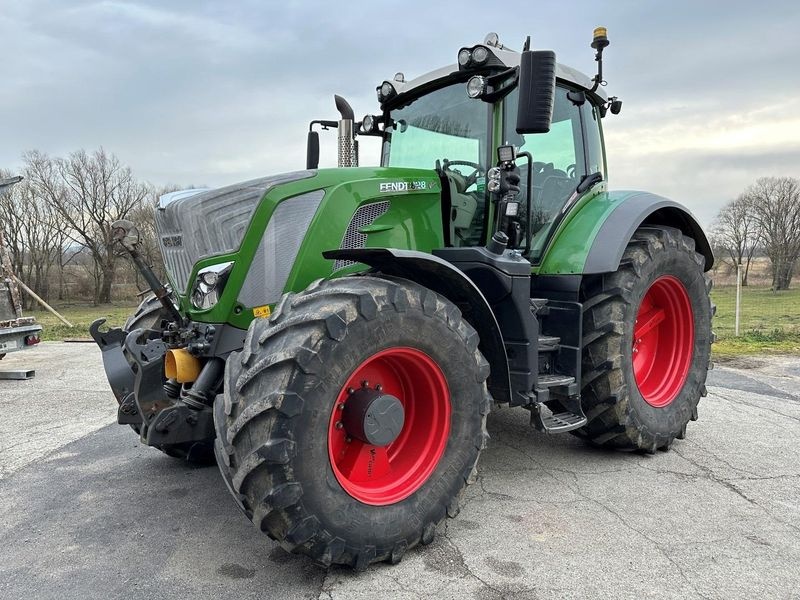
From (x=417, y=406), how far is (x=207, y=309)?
3.85 ft

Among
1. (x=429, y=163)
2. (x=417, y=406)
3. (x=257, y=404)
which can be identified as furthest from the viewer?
(x=429, y=163)

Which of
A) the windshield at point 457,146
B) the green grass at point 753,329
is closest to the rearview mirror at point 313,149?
the windshield at point 457,146

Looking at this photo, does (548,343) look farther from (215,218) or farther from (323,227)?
(215,218)

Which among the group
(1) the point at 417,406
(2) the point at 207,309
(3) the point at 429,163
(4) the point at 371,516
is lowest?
(4) the point at 371,516

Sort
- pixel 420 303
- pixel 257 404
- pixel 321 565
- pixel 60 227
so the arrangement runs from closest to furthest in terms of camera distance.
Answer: pixel 257 404, pixel 321 565, pixel 420 303, pixel 60 227

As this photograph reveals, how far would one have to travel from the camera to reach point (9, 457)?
14.8 feet

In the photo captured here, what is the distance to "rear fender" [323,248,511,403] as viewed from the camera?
112 inches

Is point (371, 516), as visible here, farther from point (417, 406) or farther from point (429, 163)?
point (429, 163)

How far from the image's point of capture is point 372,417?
105 inches

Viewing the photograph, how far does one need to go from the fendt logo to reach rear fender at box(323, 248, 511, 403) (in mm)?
517

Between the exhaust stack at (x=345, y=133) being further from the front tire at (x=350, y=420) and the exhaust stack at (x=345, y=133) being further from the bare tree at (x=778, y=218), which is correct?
the bare tree at (x=778, y=218)

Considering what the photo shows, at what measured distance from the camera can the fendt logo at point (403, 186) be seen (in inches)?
132

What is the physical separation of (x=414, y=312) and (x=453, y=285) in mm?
453

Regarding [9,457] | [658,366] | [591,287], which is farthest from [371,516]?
[9,457]
